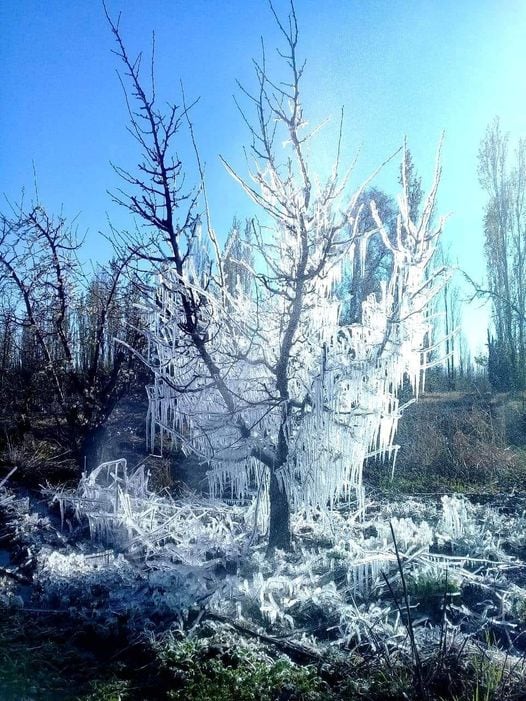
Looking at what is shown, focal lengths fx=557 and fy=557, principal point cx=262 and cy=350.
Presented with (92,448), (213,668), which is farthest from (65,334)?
(213,668)

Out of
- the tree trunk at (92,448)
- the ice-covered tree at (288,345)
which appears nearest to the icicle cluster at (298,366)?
the ice-covered tree at (288,345)

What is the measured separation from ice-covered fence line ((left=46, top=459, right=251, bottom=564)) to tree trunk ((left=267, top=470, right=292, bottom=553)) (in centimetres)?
36

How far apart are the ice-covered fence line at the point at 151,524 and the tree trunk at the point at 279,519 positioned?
0.36m

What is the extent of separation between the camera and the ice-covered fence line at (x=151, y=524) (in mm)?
5297

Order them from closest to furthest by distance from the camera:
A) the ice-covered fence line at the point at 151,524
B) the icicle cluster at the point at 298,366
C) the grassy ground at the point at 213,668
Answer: the grassy ground at the point at 213,668
the icicle cluster at the point at 298,366
the ice-covered fence line at the point at 151,524

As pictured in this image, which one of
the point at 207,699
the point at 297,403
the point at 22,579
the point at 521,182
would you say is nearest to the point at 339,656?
the point at 207,699

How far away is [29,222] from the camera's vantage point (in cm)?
845

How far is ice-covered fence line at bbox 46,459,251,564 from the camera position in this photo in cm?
530

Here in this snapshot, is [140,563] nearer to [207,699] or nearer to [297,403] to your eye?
[297,403]

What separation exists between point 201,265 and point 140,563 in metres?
2.83

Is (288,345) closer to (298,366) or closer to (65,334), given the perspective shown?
(298,366)

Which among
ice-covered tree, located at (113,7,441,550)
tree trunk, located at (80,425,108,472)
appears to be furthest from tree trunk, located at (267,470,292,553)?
tree trunk, located at (80,425,108,472)

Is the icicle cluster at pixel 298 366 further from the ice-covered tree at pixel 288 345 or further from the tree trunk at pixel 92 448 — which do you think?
the tree trunk at pixel 92 448

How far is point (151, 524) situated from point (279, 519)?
1.57 meters
